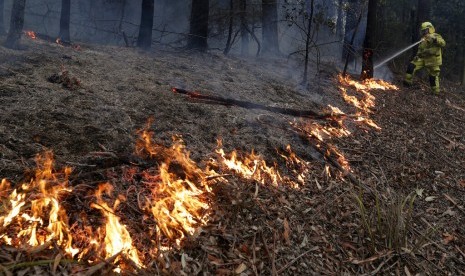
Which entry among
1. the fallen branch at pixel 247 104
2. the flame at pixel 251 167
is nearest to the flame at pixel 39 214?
the flame at pixel 251 167

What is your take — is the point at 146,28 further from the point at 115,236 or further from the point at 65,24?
the point at 115,236

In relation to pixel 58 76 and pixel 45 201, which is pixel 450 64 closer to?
pixel 58 76

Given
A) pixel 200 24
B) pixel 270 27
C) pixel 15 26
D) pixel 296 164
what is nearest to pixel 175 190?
pixel 296 164

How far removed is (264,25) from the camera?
1303 centimetres

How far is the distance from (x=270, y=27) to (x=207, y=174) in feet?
33.4

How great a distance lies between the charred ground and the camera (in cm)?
359

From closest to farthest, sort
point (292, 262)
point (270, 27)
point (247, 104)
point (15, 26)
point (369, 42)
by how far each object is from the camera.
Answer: point (292, 262) < point (247, 104) < point (15, 26) < point (369, 42) < point (270, 27)

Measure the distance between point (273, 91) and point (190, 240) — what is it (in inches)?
204

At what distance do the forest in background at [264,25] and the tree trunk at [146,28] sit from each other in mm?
32

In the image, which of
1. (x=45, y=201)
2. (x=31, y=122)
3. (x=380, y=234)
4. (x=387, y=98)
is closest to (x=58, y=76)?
(x=31, y=122)

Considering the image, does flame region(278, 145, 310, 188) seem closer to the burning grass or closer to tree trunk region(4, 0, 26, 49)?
the burning grass

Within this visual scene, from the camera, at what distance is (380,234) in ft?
13.6

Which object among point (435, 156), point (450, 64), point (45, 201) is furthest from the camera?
point (450, 64)

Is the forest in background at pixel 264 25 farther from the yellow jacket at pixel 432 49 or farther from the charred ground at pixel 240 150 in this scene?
the charred ground at pixel 240 150
